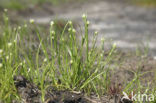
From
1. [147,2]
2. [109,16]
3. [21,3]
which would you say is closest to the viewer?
[109,16]

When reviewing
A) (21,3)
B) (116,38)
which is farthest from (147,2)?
(21,3)

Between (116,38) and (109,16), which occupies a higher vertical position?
(109,16)

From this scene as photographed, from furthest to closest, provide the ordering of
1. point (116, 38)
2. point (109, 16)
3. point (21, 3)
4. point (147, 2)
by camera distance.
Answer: point (21, 3) < point (147, 2) < point (109, 16) < point (116, 38)

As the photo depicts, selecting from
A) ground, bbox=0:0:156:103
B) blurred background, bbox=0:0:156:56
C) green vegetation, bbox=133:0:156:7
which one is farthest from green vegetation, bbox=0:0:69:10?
green vegetation, bbox=133:0:156:7

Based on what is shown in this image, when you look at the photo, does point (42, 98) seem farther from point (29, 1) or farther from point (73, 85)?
point (29, 1)

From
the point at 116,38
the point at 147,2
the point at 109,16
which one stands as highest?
the point at 147,2

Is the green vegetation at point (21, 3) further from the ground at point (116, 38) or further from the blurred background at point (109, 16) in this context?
the ground at point (116, 38)

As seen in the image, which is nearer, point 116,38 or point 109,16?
point 116,38

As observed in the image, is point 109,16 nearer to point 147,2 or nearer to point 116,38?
point 147,2

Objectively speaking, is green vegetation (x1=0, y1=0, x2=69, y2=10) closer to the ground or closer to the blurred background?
the blurred background

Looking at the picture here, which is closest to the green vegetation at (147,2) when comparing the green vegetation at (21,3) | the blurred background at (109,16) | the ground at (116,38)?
the blurred background at (109,16)
